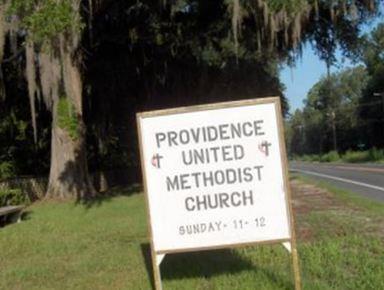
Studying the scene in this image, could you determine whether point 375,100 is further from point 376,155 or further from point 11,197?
point 11,197

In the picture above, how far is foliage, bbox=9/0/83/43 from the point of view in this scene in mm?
13195

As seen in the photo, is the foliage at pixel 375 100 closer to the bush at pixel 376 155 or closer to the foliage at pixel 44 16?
the bush at pixel 376 155

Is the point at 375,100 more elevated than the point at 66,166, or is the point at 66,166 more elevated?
the point at 375,100

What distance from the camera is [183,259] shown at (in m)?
9.73

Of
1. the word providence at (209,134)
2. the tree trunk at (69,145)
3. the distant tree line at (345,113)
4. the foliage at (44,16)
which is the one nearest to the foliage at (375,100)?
the distant tree line at (345,113)

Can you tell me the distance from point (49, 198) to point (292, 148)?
152 m

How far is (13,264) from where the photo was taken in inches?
413

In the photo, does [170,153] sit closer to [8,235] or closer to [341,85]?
[8,235]

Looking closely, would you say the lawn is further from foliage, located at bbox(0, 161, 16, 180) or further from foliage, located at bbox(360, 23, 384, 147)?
foliage, located at bbox(360, 23, 384, 147)

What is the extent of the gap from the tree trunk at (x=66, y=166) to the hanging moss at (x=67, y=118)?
0.12 meters

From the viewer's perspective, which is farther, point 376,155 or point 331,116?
point 331,116

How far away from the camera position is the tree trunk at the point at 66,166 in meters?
22.7

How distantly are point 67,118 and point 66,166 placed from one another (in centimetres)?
156

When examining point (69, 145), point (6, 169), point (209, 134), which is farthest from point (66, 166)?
point (209, 134)
